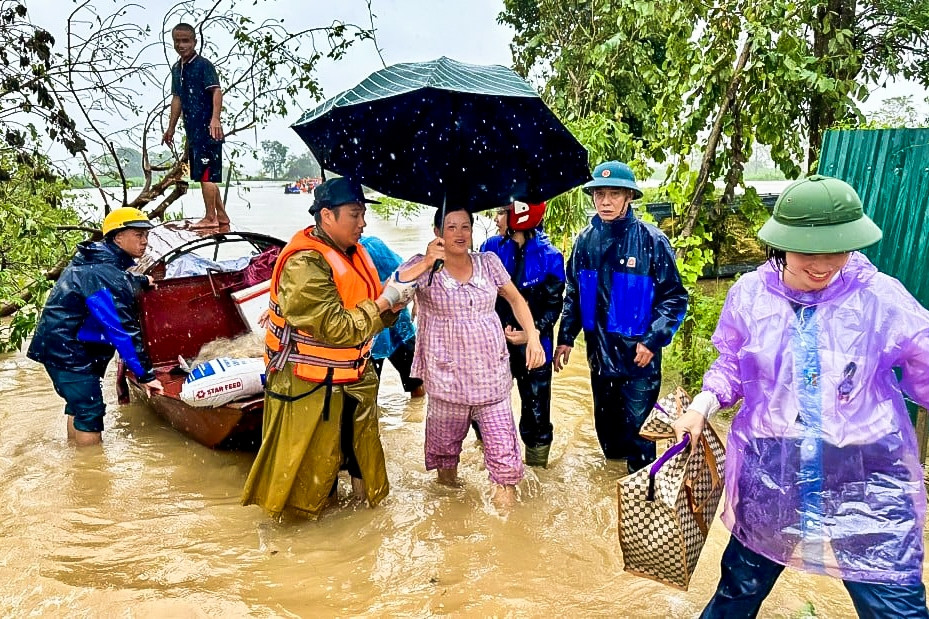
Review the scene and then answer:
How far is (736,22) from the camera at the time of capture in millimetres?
→ 5480

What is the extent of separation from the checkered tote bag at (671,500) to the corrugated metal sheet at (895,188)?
234 cm

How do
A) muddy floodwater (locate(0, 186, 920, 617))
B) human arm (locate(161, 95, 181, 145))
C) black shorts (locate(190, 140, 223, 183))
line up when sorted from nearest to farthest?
muddy floodwater (locate(0, 186, 920, 617)) → black shorts (locate(190, 140, 223, 183)) → human arm (locate(161, 95, 181, 145))

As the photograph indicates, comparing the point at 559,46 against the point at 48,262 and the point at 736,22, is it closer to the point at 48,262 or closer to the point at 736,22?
the point at 736,22

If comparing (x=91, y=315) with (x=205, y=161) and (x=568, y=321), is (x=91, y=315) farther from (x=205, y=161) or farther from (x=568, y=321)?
(x=568, y=321)

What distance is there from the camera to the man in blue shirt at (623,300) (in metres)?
3.89

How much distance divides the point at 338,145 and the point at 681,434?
2322 millimetres

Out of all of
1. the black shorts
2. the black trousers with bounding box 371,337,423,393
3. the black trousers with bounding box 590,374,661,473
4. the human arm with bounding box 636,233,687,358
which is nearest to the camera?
the human arm with bounding box 636,233,687,358

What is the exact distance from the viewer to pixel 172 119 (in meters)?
7.02

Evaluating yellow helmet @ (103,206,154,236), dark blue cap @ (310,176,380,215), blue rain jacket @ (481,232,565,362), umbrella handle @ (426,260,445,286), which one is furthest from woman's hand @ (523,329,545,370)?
yellow helmet @ (103,206,154,236)

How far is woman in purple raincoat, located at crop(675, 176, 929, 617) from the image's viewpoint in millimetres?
2045

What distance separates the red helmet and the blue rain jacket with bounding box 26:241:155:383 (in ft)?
8.43

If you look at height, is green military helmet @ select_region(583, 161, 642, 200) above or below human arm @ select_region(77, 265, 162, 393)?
above

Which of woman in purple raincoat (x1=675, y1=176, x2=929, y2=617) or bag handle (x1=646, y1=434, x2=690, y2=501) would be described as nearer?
woman in purple raincoat (x1=675, y1=176, x2=929, y2=617)

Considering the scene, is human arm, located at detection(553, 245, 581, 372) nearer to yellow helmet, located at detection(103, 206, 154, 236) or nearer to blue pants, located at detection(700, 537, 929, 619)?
blue pants, located at detection(700, 537, 929, 619)
